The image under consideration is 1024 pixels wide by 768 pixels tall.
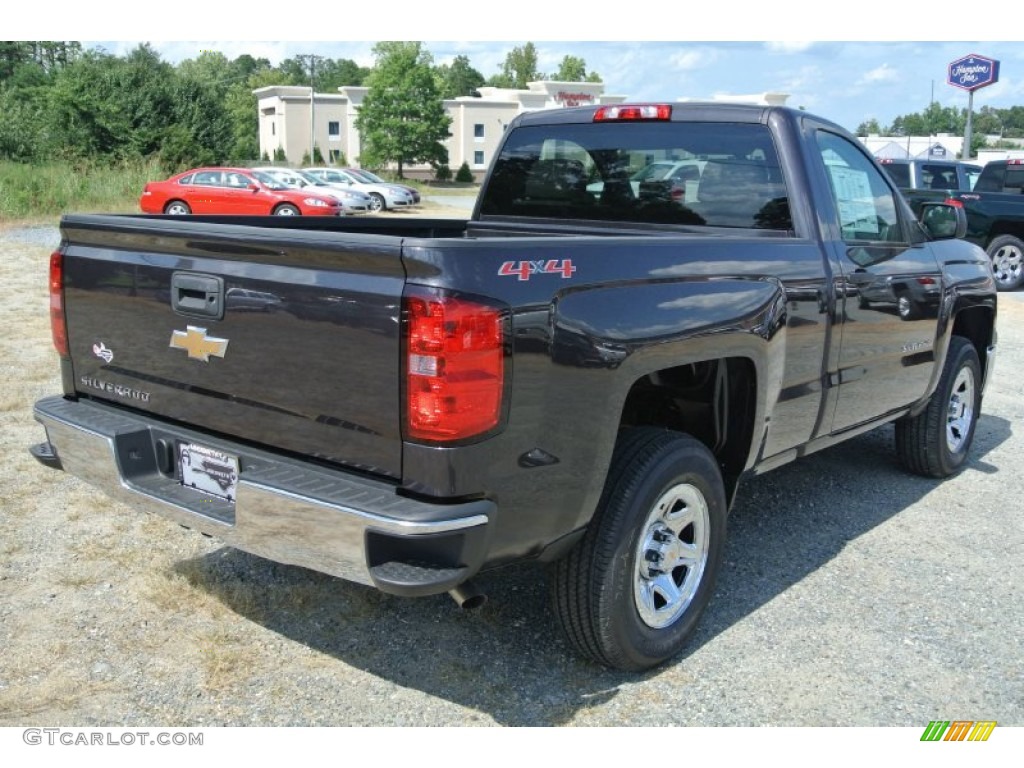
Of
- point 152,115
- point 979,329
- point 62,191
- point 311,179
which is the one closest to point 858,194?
point 979,329

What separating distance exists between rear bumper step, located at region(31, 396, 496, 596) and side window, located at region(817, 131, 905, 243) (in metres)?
2.58

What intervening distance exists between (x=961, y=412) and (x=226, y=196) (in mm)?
20954

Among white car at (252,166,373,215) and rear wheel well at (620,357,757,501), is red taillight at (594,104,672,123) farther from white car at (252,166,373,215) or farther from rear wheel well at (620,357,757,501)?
white car at (252,166,373,215)

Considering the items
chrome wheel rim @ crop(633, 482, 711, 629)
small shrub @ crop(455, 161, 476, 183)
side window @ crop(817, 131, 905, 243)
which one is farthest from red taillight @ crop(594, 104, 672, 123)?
small shrub @ crop(455, 161, 476, 183)

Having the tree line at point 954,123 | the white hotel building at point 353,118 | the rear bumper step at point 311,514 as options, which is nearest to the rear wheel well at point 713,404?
the rear bumper step at point 311,514

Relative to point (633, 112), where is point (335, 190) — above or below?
below

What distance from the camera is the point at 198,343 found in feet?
9.79

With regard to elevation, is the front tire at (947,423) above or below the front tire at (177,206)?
below

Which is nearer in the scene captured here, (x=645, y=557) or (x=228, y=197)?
(x=645, y=557)

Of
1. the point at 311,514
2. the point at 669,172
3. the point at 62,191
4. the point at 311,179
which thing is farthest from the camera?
the point at 311,179

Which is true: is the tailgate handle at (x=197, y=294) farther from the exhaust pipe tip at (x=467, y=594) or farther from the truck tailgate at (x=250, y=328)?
the exhaust pipe tip at (x=467, y=594)

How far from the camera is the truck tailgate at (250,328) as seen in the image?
8.46ft

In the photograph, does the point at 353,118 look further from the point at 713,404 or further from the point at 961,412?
the point at 713,404

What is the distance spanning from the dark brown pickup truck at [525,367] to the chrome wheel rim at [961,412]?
1329mm
